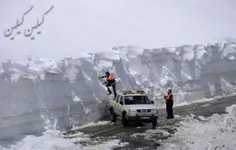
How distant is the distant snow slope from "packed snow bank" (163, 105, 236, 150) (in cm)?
809

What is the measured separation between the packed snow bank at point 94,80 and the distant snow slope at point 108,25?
143 centimetres

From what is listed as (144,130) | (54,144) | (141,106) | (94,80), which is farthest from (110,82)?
(54,144)

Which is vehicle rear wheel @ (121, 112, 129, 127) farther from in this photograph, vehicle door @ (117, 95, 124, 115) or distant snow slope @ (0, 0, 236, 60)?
distant snow slope @ (0, 0, 236, 60)

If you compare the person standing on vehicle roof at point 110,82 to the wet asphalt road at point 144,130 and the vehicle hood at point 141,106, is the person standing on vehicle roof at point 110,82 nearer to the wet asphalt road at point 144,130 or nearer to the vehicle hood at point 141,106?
the wet asphalt road at point 144,130

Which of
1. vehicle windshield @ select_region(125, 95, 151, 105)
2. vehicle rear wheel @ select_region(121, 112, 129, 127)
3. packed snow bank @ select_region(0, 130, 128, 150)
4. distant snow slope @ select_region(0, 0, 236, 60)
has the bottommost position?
packed snow bank @ select_region(0, 130, 128, 150)

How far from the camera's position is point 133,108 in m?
15.5

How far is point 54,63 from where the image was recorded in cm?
1638

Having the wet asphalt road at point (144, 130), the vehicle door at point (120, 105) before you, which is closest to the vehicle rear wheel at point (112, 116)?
the wet asphalt road at point (144, 130)

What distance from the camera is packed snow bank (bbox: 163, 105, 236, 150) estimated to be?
1109 cm

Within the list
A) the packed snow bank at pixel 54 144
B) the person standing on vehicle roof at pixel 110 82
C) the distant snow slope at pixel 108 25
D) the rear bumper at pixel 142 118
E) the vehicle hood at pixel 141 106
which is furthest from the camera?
the distant snow slope at pixel 108 25

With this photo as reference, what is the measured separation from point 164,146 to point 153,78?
12331 mm

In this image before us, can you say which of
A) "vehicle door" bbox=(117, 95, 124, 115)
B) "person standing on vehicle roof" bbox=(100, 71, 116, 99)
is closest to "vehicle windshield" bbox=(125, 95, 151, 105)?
"vehicle door" bbox=(117, 95, 124, 115)

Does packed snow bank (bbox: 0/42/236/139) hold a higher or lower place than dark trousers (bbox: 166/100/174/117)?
higher

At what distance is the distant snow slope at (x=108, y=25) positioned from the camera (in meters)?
20.8
